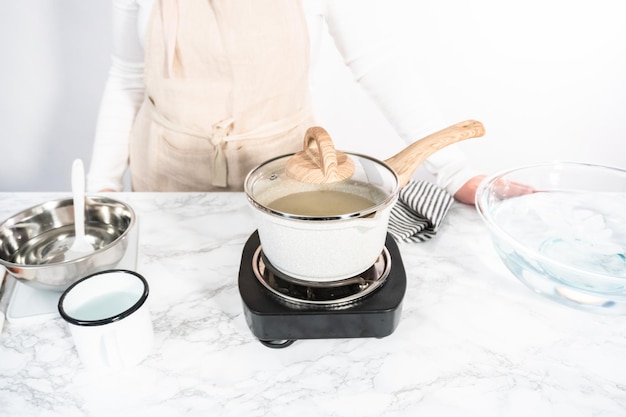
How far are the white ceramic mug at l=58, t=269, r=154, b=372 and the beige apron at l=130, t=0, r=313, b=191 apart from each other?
46 cm

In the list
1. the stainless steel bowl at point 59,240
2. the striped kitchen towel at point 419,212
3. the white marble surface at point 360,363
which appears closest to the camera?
the white marble surface at point 360,363

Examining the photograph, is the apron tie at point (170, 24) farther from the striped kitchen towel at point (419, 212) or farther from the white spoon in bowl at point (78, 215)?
the striped kitchen towel at point (419, 212)

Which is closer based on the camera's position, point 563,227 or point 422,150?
point 422,150

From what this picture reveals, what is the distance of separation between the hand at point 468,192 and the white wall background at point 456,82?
862 millimetres

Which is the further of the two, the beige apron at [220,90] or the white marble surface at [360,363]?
the beige apron at [220,90]

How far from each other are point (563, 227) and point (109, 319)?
684 mm

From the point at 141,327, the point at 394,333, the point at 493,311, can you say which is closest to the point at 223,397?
the point at 141,327

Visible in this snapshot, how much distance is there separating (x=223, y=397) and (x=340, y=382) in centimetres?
13

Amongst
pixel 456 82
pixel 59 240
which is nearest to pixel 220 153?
pixel 59 240

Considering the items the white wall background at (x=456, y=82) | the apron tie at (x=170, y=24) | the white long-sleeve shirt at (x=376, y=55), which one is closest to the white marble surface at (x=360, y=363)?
the white long-sleeve shirt at (x=376, y=55)

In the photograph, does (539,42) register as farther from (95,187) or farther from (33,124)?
(33,124)

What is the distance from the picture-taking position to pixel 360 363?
63cm

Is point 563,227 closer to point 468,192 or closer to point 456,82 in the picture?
point 468,192

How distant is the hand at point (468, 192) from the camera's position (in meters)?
0.98
